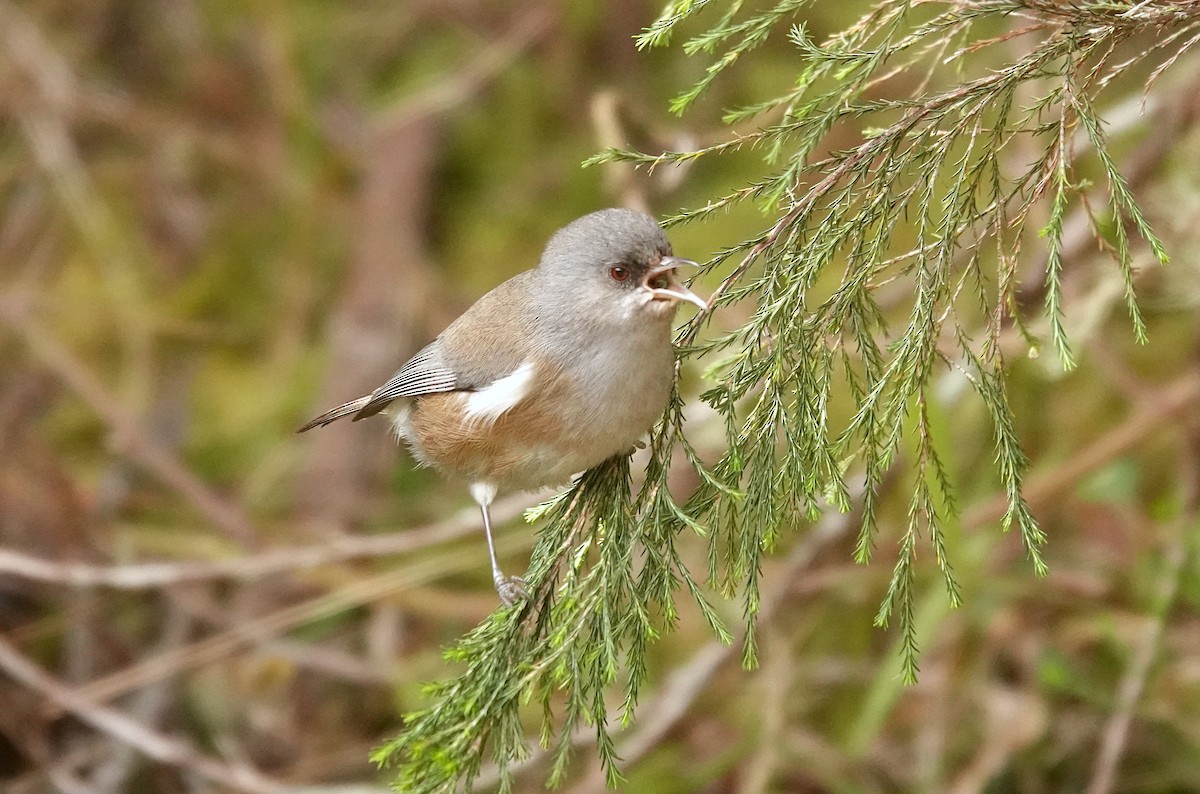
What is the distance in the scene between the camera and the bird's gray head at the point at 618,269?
2.75 meters

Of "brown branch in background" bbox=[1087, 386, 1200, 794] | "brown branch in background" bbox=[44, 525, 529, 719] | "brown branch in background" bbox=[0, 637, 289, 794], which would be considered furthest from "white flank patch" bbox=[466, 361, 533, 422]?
"brown branch in background" bbox=[1087, 386, 1200, 794]

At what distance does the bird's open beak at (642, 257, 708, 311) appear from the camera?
2.66 m

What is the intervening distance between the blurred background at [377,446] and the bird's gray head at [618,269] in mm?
366

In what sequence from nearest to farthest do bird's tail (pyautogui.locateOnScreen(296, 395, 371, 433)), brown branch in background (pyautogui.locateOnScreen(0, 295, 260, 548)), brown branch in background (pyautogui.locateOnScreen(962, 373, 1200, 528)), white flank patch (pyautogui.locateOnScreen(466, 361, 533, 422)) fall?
white flank patch (pyautogui.locateOnScreen(466, 361, 533, 422)) < bird's tail (pyautogui.locateOnScreen(296, 395, 371, 433)) < brown branch in background (pyautogui.locateOnScreen(962, 373, 1200, 528)) < brown branch in background (pyautogui.locateOnScreen(0, 295, 260, 548))

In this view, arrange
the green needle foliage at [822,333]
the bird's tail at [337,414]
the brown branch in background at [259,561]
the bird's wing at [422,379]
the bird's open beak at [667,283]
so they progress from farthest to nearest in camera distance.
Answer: the brown branch in background at [259,561] → the bird's tail at [337,414] → the bird's wing at [422,379] → the bird's open beak at [667,283] → the green needle foliage at [822,333]

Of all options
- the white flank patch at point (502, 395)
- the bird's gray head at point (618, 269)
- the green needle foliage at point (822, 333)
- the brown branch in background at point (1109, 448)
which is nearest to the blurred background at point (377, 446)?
the brown branch in background at point (1109, 448)

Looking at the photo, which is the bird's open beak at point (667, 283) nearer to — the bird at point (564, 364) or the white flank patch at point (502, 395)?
the bird at point (564, 364)

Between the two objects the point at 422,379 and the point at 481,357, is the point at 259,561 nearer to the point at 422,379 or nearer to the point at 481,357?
the point at 422,379

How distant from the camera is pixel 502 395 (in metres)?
2.96

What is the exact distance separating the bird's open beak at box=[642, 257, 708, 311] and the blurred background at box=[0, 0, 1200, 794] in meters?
0.38

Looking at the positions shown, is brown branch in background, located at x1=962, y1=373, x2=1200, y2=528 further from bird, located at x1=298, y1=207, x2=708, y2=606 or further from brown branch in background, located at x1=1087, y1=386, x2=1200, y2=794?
bird, located at x1=298, y1=207, x2=708, y2=606

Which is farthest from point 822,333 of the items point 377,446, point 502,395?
point 377,446

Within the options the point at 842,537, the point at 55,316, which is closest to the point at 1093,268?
the point at 842,537

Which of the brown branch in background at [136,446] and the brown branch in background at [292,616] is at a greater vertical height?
the brown branch in background at [136,446]
